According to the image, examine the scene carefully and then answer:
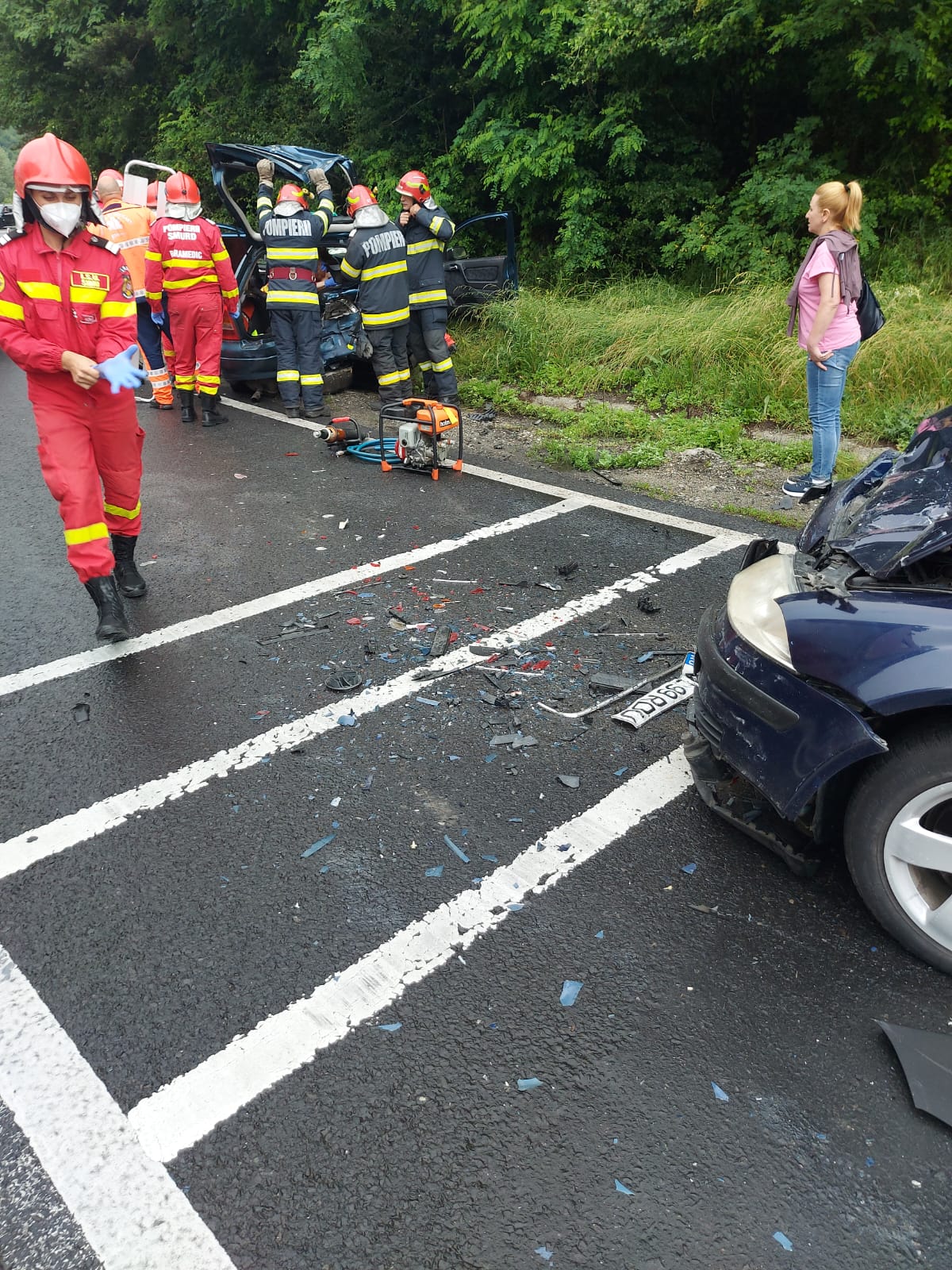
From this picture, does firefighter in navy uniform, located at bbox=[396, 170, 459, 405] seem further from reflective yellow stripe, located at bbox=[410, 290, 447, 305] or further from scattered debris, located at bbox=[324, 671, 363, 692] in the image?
scattered debris, located at bbox=[324, 671, 363, 692]

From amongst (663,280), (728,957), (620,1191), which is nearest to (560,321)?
(663,280)

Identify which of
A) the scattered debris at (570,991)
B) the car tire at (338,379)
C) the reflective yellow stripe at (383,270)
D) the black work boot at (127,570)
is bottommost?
the scattered debris at (570,991)

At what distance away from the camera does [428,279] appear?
8.44 metres

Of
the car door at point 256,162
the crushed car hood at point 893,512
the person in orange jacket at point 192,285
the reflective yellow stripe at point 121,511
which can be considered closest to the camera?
the crushed car hood at point 893,512

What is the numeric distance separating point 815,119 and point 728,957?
12.1m

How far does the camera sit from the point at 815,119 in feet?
37.6

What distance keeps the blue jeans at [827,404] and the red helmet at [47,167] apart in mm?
4551

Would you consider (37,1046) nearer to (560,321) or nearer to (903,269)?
(560,321)

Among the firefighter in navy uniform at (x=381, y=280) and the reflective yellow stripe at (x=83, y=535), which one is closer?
the reflective yellow stripe at (x=83, y=535)

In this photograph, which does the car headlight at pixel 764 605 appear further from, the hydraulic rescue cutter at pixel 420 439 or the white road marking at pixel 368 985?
the hydraulic rescue cutter at pixel 420 439

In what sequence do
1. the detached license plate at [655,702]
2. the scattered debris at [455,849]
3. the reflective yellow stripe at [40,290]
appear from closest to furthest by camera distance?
the scattered debris at [455,849]
the detached license plate at [655,702]
the reflective yellow stripe at [40,290]

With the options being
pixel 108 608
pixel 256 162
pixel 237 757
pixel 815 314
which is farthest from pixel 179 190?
pixel 237 757

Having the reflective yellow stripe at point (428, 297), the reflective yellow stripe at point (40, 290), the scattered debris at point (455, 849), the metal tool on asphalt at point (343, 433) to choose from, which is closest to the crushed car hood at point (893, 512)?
the scattered debris at point (455, 849)

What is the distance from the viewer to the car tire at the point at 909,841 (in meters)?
2.39
